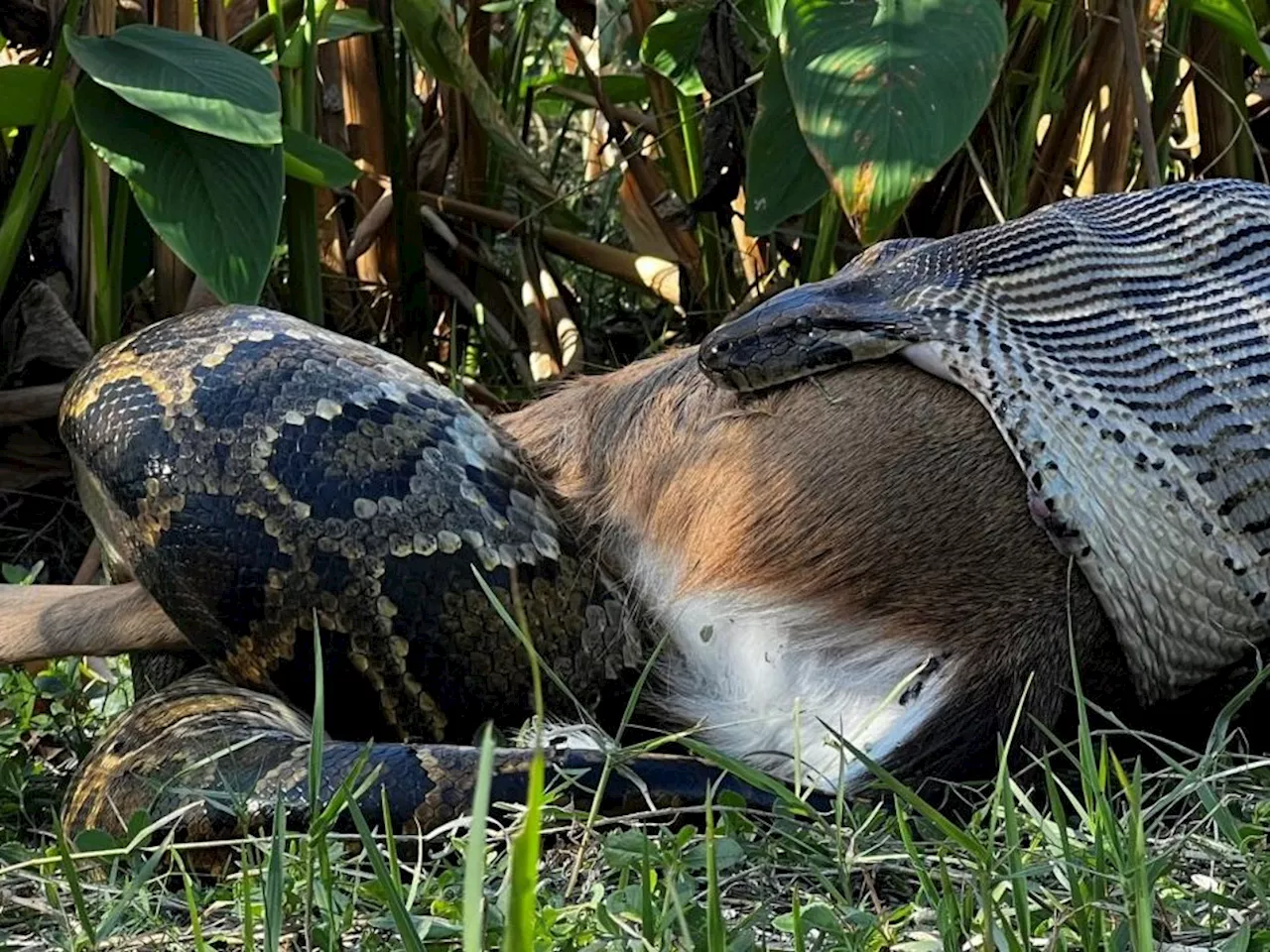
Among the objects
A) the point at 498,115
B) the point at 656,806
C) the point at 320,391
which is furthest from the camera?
the point at 498,115

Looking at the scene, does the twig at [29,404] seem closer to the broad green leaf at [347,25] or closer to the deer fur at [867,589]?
the broad green leaf at [347,25]

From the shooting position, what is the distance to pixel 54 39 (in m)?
3.29

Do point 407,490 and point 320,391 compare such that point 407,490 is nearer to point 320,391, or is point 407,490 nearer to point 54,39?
point 320,391

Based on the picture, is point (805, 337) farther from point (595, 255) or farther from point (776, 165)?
point (595, 255)

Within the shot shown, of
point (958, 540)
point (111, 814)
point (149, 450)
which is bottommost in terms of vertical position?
point (111, 814)

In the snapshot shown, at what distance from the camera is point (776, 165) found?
306 centimetres

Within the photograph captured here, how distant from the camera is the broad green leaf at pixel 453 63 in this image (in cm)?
359

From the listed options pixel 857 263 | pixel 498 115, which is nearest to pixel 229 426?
pixel 857 263

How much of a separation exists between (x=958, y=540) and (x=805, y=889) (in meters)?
0.57

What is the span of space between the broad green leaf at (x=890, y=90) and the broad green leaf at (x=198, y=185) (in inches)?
34.1

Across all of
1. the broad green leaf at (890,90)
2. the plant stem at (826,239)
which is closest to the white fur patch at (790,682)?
the broad green leaf at (890,90)

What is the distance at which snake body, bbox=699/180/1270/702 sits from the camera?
2.11 meters

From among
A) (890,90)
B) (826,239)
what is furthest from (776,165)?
(890,90)

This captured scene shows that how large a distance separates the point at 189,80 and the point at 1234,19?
77.9 inches
